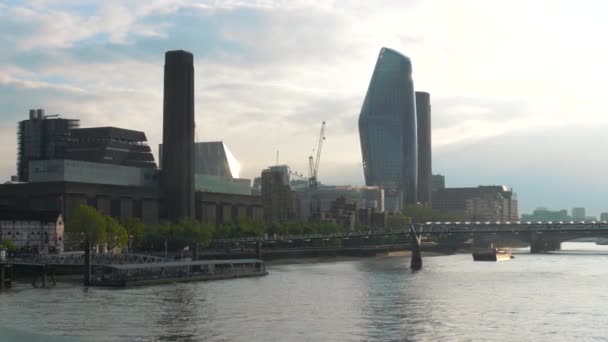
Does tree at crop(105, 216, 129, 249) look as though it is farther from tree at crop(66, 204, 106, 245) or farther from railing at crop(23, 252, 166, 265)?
railing at crop(23, 252, 166, 265)

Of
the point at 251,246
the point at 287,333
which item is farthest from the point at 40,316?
the point at 251,246

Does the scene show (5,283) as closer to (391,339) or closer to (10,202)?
(391,339)

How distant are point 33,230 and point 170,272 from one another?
44329 mm

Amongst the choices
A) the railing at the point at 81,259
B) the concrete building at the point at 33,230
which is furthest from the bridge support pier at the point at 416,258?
the concrete building at the point at 33,230

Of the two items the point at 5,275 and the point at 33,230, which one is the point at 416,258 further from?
the point at 5,275

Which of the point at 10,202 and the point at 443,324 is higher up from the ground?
the point at 10,202

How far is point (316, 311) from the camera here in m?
78.2

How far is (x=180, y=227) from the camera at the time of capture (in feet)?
572

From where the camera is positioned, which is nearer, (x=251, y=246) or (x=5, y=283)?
(x=5, y=283)

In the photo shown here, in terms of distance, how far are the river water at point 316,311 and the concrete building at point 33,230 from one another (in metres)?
39.4

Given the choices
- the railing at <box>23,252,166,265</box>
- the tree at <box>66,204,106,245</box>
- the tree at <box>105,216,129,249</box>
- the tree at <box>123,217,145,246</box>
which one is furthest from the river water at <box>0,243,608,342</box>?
the tree at <box>123,217,145,246</box>

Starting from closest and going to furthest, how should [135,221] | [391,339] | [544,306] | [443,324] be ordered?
1. [391,339]
2. [443,324]
3. [544,306]
4. [135,221]

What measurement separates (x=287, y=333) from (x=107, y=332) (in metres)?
12.9

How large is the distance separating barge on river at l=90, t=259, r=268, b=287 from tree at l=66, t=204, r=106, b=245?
23.9 meters
